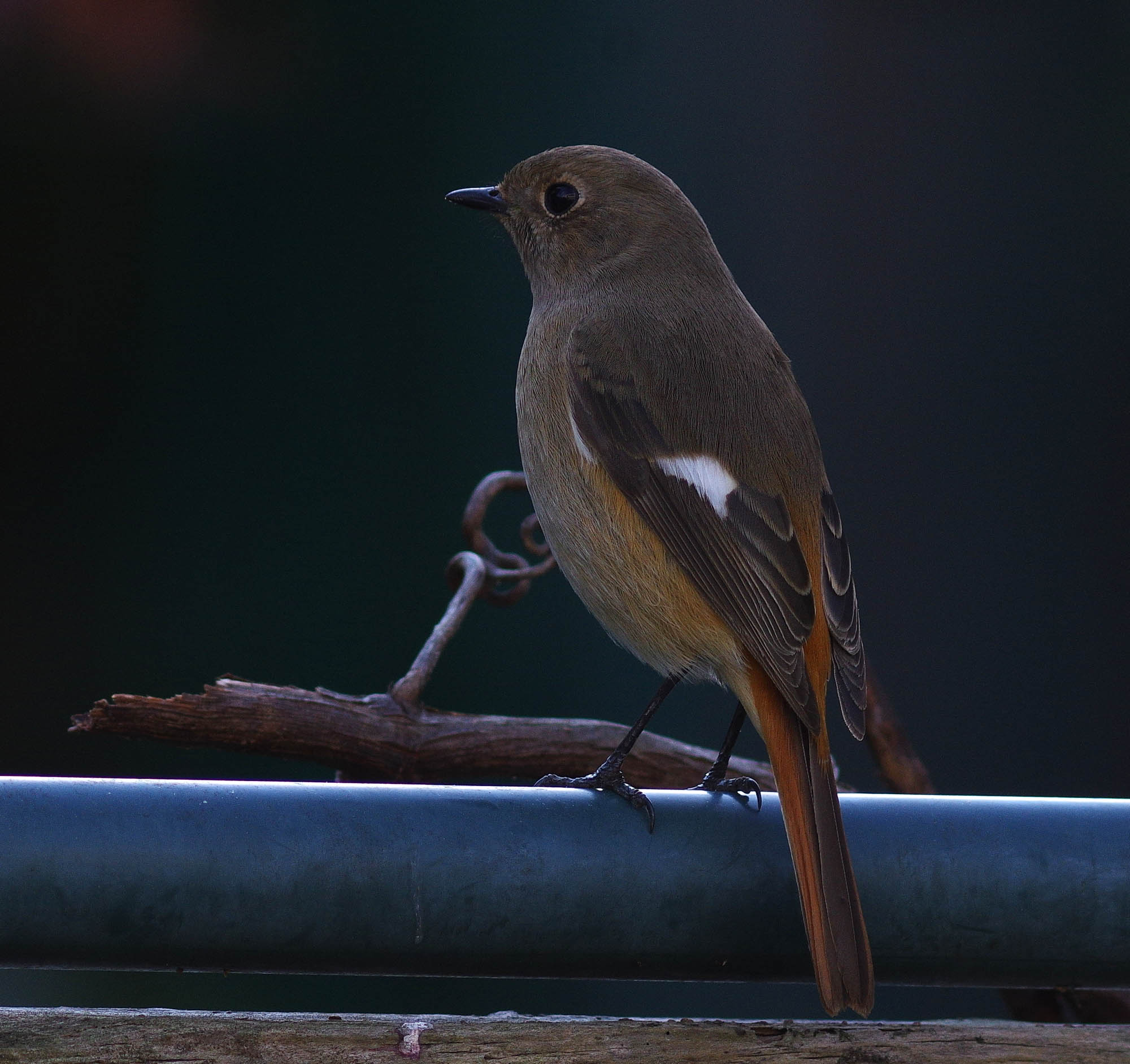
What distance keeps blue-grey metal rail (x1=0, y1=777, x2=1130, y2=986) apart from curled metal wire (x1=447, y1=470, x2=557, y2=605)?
1679 millimetres

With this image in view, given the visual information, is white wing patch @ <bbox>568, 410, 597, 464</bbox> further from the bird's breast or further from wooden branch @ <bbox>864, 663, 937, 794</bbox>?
wooden branch @ <bbox>864, 663, 937, 794</bbox>

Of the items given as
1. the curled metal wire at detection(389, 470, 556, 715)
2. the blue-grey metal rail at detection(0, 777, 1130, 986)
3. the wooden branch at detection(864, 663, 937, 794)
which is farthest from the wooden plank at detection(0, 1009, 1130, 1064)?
the wooden branch at detection(864, 663, 937, 794)

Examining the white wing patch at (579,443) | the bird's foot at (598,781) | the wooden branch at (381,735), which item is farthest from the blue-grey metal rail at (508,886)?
the wooden branch at (381,735)

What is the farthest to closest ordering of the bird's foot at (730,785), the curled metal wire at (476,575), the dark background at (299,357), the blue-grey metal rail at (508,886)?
the dark background at (299,357) < the curled metal wire at (476,575) < the bird's foot at (730,785) < the blue-grey metal rail at (508,886)

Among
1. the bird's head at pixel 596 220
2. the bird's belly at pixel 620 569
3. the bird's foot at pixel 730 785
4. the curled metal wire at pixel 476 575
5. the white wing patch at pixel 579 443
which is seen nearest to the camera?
the bird's foot at pixel 730 785

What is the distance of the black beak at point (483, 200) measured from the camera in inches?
128

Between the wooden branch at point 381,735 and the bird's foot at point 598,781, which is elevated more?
the wooden branch at point 381,735

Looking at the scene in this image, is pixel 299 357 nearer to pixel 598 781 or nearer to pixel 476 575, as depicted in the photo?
pixel 476 575

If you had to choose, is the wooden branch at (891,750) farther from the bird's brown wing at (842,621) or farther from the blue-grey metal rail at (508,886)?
the blue-grey metal rail at (508,886)

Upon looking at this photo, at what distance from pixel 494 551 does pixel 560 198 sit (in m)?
0.89

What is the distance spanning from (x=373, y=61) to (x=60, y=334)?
1531mm

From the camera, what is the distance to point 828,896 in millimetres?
1537

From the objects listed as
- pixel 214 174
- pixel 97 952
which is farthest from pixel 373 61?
pixel 97 952

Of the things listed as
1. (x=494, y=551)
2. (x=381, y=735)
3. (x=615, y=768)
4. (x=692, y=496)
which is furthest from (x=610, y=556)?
(x=494, y=551)
